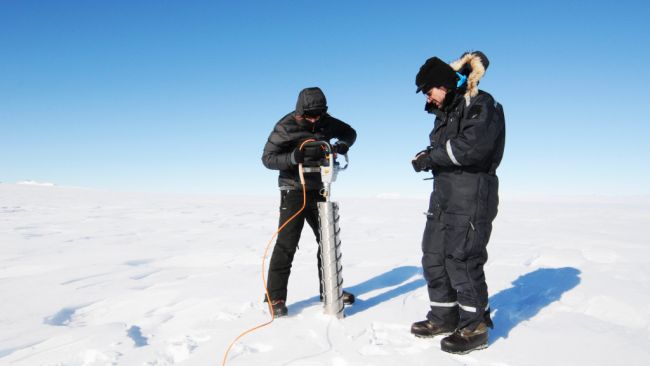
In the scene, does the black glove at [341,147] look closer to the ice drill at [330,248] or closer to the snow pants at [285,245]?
the ice drill at [330,248]

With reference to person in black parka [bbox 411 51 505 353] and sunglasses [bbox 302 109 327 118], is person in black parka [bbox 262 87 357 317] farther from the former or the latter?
person in black parka [bbox 411 51 505 353]

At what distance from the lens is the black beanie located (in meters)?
2.70

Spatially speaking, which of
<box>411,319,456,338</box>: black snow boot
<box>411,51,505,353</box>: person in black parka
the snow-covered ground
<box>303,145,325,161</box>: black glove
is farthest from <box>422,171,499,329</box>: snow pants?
<box>303,145,325,161</box>: black glove

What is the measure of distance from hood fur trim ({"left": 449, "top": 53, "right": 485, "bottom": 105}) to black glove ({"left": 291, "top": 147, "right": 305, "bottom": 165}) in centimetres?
137

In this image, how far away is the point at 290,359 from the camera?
245cm

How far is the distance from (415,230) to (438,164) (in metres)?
7.15

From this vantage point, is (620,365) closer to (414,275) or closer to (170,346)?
(414,275)

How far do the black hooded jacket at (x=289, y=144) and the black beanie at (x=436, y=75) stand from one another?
102 centimetres

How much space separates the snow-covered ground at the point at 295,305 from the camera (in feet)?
8.34

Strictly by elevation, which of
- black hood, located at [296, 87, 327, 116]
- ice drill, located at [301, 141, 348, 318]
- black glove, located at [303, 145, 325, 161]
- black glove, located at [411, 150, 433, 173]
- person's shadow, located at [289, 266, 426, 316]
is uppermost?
black hood, located at [296, 87, 327, 116]

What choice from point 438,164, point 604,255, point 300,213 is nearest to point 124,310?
point 300,213

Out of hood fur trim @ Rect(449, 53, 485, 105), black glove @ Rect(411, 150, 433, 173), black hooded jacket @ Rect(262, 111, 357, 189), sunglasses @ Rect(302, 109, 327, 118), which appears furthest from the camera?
black hooded jacket @ Rect(262, 111, 357, 189)

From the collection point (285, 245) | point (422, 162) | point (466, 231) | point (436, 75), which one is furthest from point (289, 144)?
point (466, 231)

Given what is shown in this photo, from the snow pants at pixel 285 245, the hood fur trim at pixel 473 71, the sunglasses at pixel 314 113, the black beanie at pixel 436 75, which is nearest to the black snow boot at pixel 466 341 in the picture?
the snow pants at pixel 285 245
